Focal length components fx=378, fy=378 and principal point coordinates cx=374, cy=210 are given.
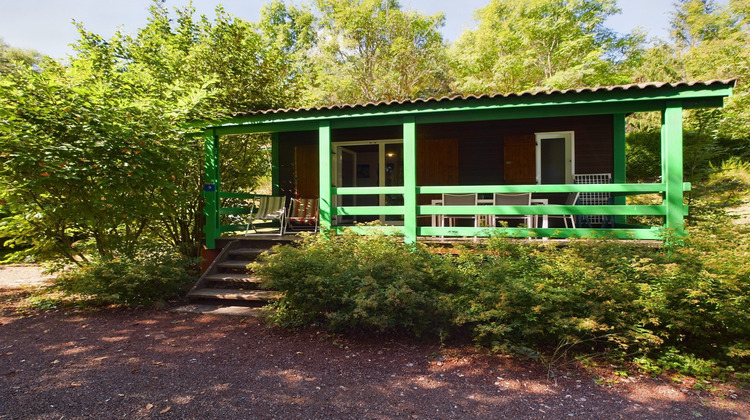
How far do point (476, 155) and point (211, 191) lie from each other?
210 inches

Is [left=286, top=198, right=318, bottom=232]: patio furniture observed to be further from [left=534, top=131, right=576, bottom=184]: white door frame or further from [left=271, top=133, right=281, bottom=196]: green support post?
[left=534, top=131, right=576, bottom=184]: white door frame

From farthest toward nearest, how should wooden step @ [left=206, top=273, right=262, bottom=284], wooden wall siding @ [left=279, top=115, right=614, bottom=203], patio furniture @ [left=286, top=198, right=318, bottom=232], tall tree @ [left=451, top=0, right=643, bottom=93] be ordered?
1. tall tree @ [left=451, top=0, right=643, bottom=93]
2. wooden wall siding @ [left=279, top=115, right=614, bottom=203]
3. patio furniture @ [left=286, top=198, right=318, bottom=232]
4. wooden step @ [left=206, top=273, right=262, bottom=284]

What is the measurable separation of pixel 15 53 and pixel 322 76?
71.0ft

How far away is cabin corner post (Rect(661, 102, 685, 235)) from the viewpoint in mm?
4895

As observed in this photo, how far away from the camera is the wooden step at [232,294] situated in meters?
5.40

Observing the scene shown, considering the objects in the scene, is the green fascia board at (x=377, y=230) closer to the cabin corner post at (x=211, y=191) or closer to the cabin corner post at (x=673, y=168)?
the cabin corner post at (x=211, y=191)

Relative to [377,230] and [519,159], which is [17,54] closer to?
[377,230]

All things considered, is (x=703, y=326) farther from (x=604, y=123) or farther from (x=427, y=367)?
(x=604, y=123)

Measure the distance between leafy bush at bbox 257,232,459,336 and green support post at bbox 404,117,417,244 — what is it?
770 mm

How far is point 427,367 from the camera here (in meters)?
3.50

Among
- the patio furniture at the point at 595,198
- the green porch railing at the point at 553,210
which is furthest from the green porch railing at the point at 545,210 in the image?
the patio furniture at the point at 595,198

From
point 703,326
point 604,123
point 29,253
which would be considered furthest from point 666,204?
point 29,253

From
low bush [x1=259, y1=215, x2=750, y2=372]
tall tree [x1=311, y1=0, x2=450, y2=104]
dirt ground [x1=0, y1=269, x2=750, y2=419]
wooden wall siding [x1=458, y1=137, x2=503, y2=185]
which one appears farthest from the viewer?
tall tree [x1=311, y1=0, x2=450, y2=104]

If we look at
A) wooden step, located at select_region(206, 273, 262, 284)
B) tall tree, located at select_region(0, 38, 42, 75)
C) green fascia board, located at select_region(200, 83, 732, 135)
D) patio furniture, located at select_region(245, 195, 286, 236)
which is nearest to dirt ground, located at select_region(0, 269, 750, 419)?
wooden step, located at select_region(206, 273, 262, 284)
